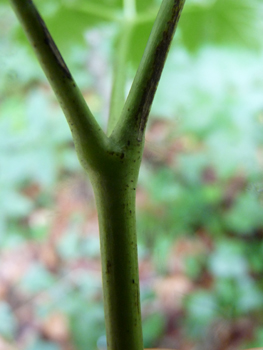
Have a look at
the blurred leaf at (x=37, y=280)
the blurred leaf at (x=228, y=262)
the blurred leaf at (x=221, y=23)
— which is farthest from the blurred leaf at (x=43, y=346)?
the blurred leaf at (x=221, y=23)

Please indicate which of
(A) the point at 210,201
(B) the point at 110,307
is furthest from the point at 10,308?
(B) the point at 110,307

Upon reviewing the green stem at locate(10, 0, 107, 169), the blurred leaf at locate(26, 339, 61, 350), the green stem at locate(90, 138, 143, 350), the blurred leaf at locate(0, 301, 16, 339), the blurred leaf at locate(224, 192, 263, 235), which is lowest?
the green stem at locate(90, 138, 143, 350)

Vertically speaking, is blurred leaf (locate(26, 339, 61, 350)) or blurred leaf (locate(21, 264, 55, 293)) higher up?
blurred leaf (locate(21, 264, 55, 293))

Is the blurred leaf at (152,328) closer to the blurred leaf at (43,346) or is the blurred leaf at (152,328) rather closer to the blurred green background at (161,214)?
the blurred green background at (161,214)

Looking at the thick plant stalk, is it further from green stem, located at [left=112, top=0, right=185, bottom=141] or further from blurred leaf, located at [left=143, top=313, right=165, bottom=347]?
blurred leaf, located at [left=143, top=313, right=165, bottom=347]

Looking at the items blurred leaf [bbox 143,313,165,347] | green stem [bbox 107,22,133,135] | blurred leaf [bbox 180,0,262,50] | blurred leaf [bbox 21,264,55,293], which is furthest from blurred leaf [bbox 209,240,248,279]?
green stem [bbox 107,22,133,135]

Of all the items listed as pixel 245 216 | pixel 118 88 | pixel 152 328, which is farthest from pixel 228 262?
pixel 118 88

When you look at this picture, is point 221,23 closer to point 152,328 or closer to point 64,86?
point 64,86

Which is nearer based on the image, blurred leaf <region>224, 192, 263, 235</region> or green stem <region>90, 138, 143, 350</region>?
green stem <region>90, 138, 143, 350</region>
